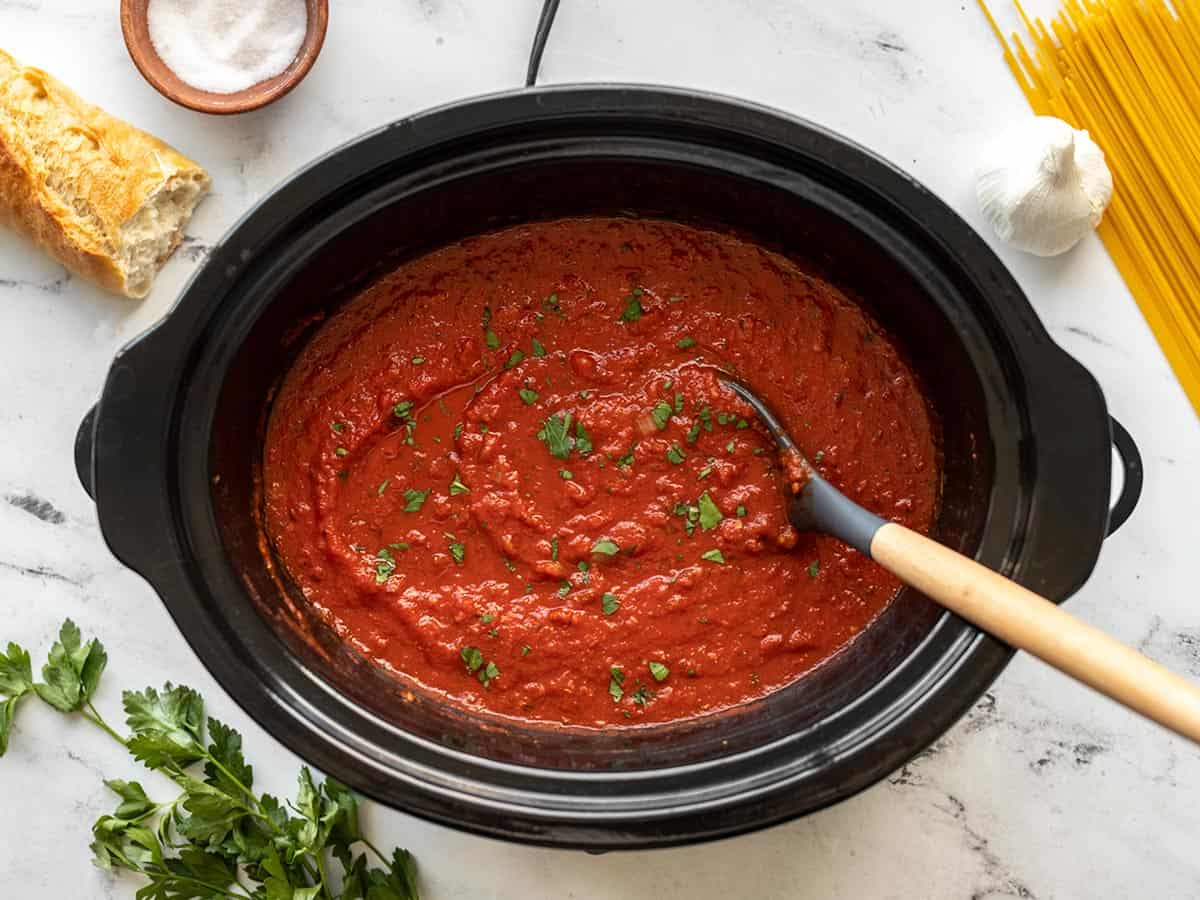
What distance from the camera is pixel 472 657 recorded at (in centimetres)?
259

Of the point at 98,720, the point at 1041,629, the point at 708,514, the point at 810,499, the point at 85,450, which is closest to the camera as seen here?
the point at 1041,629

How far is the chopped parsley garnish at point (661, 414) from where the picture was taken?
2.62 meters

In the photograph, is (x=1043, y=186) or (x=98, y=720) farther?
(x=98, y=720)

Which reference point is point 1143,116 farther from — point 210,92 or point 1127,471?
point 210,92

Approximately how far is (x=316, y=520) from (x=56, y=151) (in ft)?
3.08

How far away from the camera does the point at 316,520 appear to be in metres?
2.66

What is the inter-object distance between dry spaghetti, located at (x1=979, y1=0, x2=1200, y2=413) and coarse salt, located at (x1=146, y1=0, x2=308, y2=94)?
4.95 feet

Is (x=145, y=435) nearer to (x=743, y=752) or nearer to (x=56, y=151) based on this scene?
(x=56, y=151)

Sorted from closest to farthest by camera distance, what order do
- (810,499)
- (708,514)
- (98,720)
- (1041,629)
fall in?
(1041,629), (810,499), (708,514), (98,720)

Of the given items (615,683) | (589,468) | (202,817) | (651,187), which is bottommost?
(615,683)

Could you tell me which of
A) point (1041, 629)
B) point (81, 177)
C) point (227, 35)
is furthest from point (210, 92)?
point (1041, 629)

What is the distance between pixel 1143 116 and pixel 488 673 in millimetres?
1831

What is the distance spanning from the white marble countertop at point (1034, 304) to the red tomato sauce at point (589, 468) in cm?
35

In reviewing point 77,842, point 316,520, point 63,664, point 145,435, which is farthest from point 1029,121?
point 77,842
